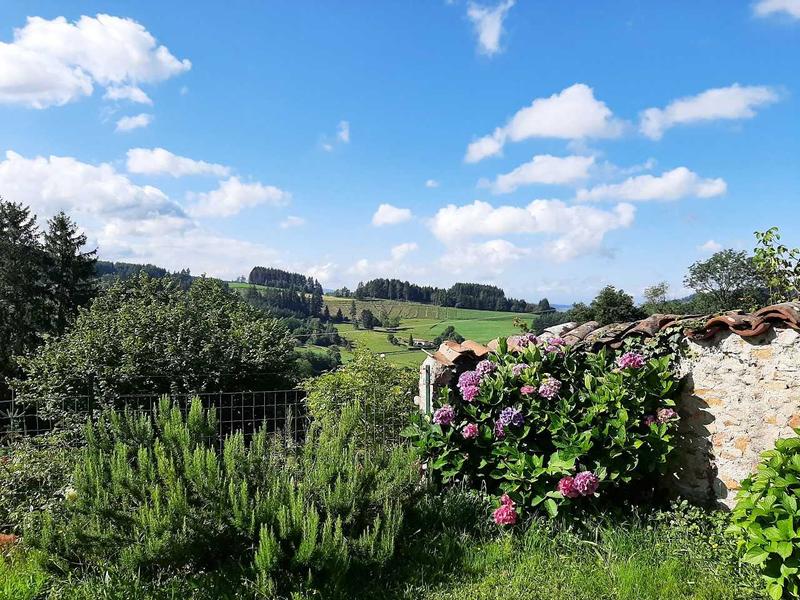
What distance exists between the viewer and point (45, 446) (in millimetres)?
6047

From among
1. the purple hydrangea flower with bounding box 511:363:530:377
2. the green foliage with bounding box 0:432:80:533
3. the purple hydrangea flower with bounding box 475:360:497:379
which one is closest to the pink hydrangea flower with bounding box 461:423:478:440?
the purple hydrangea flower with bounding box 475:360:497:379

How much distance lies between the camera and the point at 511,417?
462 cm

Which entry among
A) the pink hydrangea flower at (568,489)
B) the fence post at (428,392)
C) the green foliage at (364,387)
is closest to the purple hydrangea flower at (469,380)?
the fence post at (428,392)

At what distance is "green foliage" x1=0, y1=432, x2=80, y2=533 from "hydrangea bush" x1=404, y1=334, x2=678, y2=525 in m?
3.26

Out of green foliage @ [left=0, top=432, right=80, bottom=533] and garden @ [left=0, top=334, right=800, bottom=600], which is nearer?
garden @ [left=0, top=334, right=800, bottom=600]

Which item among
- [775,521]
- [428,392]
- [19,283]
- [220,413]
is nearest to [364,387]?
→ [220,413]

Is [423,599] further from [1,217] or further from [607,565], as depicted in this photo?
[1,217]

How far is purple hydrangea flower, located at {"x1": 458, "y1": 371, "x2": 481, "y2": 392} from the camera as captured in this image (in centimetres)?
491

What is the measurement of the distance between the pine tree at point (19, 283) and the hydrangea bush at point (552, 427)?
29945 mm

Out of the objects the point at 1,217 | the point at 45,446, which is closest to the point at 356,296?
the point at 1,217

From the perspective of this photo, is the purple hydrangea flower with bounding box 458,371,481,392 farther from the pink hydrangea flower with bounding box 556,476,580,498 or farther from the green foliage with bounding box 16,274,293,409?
the green foliage with bounding box 16,274,293,409

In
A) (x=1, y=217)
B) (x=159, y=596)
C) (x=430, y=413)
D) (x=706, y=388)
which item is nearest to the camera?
(x=159, y=596)

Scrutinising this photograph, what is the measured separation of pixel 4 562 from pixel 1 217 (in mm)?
35080

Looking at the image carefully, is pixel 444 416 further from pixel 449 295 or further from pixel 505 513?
pixel 449 295
